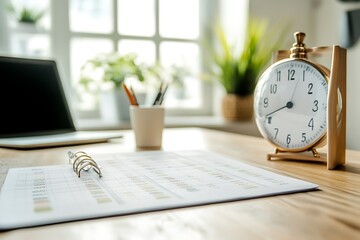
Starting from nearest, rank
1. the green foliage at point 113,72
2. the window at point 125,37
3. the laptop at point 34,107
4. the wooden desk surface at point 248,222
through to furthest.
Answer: the wooden desk surface at point 248,222
the laptop at point 34,107
the green foliage at point 113,72
the window at point 125,37

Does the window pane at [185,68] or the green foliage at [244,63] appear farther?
the window pane at [185,68]

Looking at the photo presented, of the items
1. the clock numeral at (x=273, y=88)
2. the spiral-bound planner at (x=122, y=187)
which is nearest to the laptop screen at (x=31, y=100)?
the spiral-bound planner at (x=122, y=187)

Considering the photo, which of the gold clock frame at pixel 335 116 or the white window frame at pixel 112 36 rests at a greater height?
the white window frame at pixel 112 36

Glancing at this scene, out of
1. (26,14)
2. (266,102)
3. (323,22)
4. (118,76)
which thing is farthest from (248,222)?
(323,22)

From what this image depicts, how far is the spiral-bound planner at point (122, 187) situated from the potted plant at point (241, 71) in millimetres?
1340

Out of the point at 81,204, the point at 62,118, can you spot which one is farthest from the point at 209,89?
the point at 81,204

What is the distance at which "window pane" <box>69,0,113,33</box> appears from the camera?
2.01m

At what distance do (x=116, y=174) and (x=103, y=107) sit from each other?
1.35 meters

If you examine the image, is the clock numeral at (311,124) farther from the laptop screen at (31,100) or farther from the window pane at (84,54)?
the window pane at (84,54)

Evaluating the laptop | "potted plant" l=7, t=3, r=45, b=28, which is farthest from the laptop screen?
"potted plant" l=7, t=3, r=45, b=28

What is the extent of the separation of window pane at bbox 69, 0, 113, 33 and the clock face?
1.49 m

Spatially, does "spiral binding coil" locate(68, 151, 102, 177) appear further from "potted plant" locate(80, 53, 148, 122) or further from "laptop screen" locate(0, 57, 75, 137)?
"potted plant" locate(80, 53, 148, 122)

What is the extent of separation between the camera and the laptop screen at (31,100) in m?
1.02

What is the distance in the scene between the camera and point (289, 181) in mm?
528
